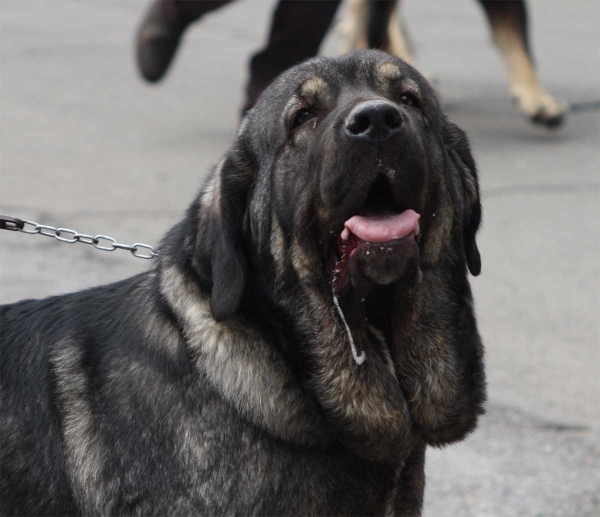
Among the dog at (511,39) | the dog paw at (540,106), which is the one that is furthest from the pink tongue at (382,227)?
the dog paw at (540,106)

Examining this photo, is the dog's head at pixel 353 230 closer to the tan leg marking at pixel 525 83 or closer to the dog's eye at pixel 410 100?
the dog's eye at pixel 410 100

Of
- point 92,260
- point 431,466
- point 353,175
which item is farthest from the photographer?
point 92,260

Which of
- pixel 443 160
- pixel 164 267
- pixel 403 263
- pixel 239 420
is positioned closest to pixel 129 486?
pixel 239 420

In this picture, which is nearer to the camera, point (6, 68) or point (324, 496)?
point (324, 496)

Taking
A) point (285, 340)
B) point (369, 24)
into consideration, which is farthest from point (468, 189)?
point (369, 24)

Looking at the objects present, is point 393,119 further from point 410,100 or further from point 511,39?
point 511,39

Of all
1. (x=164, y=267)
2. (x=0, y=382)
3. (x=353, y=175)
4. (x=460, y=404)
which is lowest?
(x=460, y=404)

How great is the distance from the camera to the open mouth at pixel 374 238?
9.94ft

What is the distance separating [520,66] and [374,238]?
6194 millimetres

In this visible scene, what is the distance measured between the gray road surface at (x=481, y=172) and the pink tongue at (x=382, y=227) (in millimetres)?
1598

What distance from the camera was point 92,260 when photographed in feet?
21.5

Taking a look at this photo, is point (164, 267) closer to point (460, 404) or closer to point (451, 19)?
point (460, 404)

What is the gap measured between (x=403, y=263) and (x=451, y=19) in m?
11.0

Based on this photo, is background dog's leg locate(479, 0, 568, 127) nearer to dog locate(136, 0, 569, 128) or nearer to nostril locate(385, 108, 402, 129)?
dog locate(136, 0, 569, 128)
